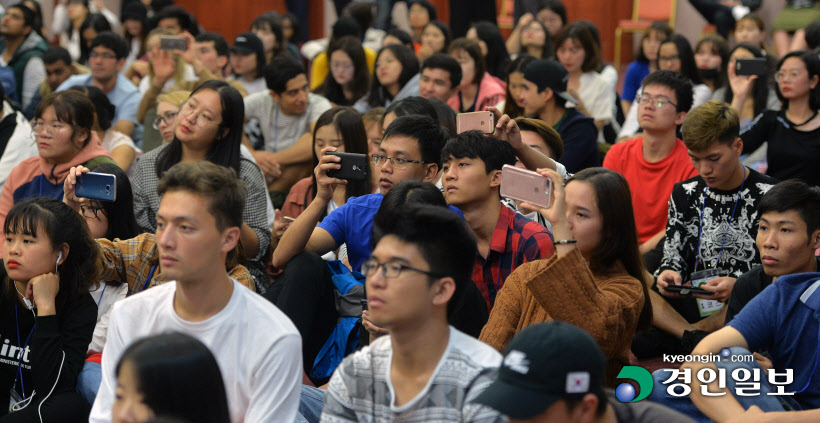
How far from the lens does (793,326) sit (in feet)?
8.40

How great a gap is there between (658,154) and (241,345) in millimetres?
2651

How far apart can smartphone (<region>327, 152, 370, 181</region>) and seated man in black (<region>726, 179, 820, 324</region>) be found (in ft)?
4.23

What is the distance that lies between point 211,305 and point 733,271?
2216mm

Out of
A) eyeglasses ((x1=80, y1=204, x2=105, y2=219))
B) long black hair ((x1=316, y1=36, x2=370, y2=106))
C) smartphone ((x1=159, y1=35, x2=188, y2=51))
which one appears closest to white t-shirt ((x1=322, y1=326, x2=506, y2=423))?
eyeglasses ((x1=80, y1=204, x2=105, y2=219))

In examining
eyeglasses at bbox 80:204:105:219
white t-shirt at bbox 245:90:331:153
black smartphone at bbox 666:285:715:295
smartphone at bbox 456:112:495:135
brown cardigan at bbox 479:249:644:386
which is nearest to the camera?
brown cardigan at bbox 479:249:644:386

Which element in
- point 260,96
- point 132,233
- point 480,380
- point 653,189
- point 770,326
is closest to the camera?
point 480,380

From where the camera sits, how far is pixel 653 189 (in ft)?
13.9

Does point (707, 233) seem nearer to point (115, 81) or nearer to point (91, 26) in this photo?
A: point (115, 81)

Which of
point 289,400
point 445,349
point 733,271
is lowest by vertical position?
point 733,271

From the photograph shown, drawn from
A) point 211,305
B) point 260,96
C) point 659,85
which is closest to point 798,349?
point 211,305

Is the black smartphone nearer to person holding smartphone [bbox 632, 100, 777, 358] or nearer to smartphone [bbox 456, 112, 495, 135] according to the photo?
person holding smartphone [bbox 632, 100, 777, 358]

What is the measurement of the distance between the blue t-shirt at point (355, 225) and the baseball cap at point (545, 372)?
146 centimetres

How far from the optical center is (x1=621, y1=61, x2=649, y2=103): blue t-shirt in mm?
6878

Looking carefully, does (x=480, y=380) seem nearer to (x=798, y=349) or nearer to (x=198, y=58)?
(x=798, y=349)
